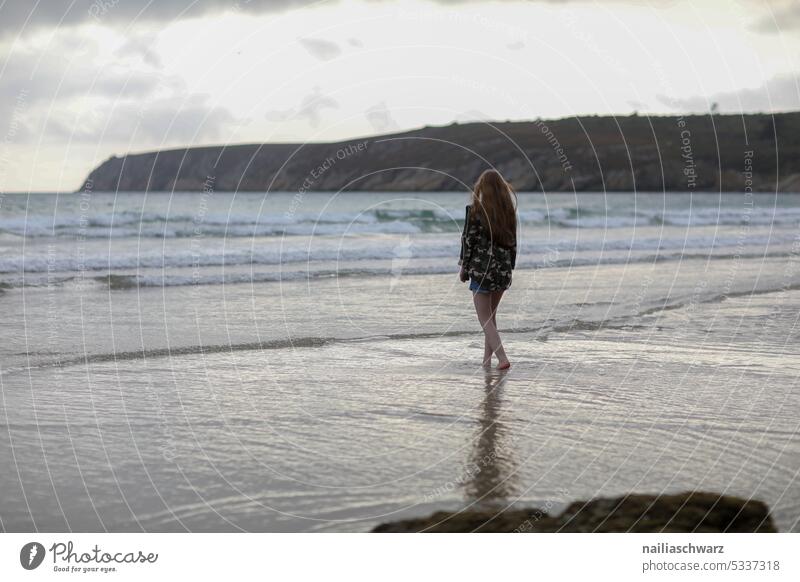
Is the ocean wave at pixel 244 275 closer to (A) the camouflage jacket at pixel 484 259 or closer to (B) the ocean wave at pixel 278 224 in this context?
(B) the ocean wave at pixel 278 224

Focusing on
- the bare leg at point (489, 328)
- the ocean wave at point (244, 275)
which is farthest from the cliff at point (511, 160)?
the bare leg at point (489, 328)

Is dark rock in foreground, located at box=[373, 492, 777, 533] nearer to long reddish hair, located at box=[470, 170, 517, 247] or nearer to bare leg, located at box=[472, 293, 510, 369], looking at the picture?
bare leg, located at box=[472, 293, 510, 369]

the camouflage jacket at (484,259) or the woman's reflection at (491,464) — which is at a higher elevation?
the camouflage jacket at (484,259)

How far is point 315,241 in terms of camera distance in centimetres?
3044

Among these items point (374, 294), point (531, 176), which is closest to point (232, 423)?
point (374, 294)

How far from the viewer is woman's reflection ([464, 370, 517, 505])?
214 inches

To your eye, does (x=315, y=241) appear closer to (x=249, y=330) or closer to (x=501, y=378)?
(x=249, y=330)

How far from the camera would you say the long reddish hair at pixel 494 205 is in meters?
9.09

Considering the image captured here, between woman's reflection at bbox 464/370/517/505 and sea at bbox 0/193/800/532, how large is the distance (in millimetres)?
19

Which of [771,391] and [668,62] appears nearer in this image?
[771,391]

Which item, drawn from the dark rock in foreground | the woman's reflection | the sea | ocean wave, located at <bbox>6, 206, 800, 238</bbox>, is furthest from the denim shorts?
ocean wave, located at <bbox>6, 206, 800, 238</bbox>

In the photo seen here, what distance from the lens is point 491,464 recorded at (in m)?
5.98
